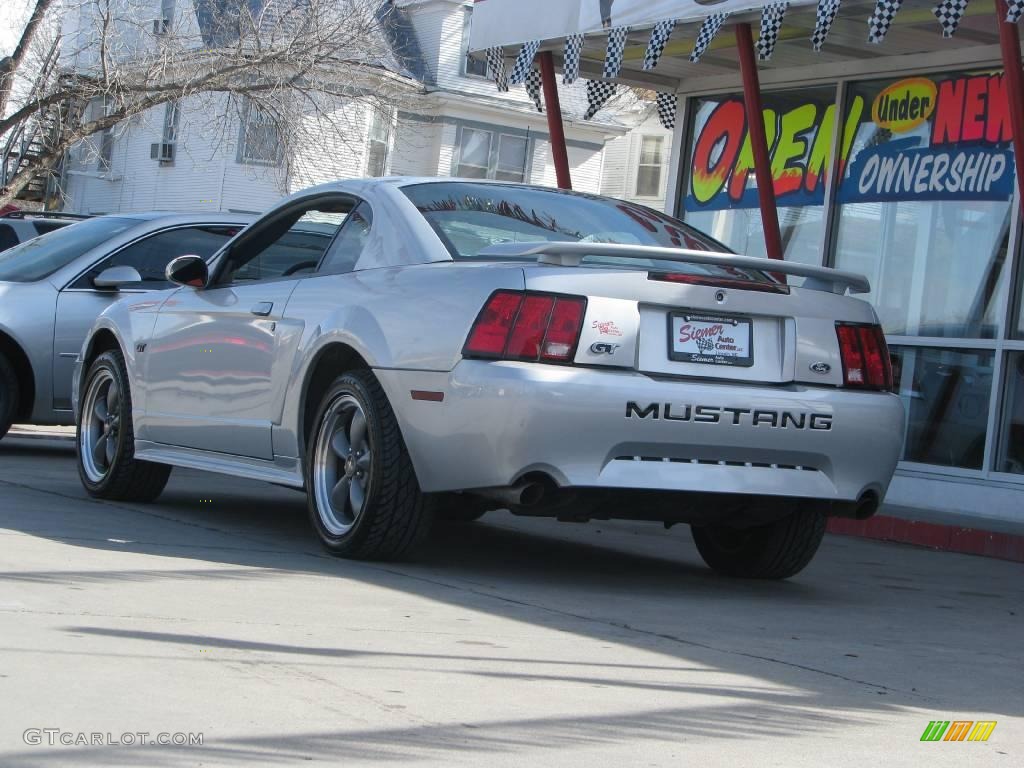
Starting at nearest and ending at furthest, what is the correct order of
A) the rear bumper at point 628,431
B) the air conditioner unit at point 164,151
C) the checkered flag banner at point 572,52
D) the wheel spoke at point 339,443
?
the rear bumper at point 628,431, the wheel spoke at point 339,443, the checkered flag banner at point 572,52, the air conditioner unit at point 164,151

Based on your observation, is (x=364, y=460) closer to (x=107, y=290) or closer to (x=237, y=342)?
(x=237, y=342)

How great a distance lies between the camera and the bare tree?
24.9m

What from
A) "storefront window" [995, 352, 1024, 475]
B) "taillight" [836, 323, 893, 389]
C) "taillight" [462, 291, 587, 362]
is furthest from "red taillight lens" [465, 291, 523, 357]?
"storefront window" [995, 352, 1024, 475]

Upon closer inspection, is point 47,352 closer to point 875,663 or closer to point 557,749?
point 875,663

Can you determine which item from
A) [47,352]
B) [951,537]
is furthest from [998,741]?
[47,352]

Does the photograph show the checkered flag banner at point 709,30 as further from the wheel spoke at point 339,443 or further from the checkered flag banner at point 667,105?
the wheel spoke at point 339,443

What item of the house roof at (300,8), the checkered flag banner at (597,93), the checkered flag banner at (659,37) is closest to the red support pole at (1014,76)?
the checkered flag banner at (659,37)

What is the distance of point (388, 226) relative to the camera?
632 cm

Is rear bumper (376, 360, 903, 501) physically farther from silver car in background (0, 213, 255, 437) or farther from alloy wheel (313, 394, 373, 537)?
silver car in background (0, 213, 255, 437)

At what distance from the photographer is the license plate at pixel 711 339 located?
5.70m

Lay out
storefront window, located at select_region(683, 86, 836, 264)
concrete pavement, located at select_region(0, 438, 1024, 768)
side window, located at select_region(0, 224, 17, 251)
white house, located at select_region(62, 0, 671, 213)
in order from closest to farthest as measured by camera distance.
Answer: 1. concrete pavement, located at select_region(0, 438, 1024, 768)
2. storefront window, located at select_region(683, 86, 836, 264)
3. side window, located at select_region(0, 224, 17, 251)
4. white house, located at select_region(62, 0, 671, 213)

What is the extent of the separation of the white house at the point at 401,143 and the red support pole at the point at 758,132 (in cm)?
2482

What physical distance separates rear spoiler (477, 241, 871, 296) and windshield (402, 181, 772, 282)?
71 millimetres

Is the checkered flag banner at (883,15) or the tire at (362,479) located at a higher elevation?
the checkered flag banner at (883,15)
